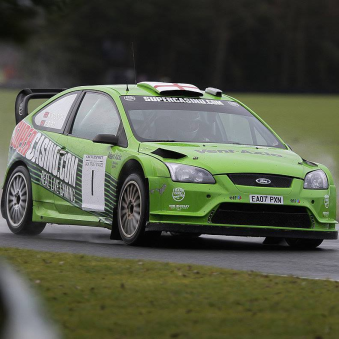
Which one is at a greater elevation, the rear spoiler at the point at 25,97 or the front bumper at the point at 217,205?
the rear spoiler at the point at 25,97

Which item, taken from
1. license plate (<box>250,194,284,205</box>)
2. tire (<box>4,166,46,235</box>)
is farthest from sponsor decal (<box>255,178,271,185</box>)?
tire (<box>4,166,46,235</box>)

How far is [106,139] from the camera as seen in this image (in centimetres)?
1027

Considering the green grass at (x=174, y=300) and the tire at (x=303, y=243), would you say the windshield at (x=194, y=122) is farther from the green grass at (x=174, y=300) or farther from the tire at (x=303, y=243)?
the green grass at (x=174, y=300)

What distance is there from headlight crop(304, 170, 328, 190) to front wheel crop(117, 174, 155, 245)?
153 centimetres

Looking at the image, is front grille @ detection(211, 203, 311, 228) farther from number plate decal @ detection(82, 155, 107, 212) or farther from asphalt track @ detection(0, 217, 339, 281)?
number plate decal @ detection(82, 155, 107, 212)

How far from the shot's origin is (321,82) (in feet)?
383

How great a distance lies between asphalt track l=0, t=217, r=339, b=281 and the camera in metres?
8.57

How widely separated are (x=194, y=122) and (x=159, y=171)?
1.42 meters

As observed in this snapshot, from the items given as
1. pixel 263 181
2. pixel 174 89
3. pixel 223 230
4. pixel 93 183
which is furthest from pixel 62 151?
pixel 263 181

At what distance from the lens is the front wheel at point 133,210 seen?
9.66 m

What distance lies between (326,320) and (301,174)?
188 inches

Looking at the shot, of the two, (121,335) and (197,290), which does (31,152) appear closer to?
(197,290)

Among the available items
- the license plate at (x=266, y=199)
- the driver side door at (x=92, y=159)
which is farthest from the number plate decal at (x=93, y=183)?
the license plate at (x=266, y=199)

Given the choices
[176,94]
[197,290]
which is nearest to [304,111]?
[176,94]
